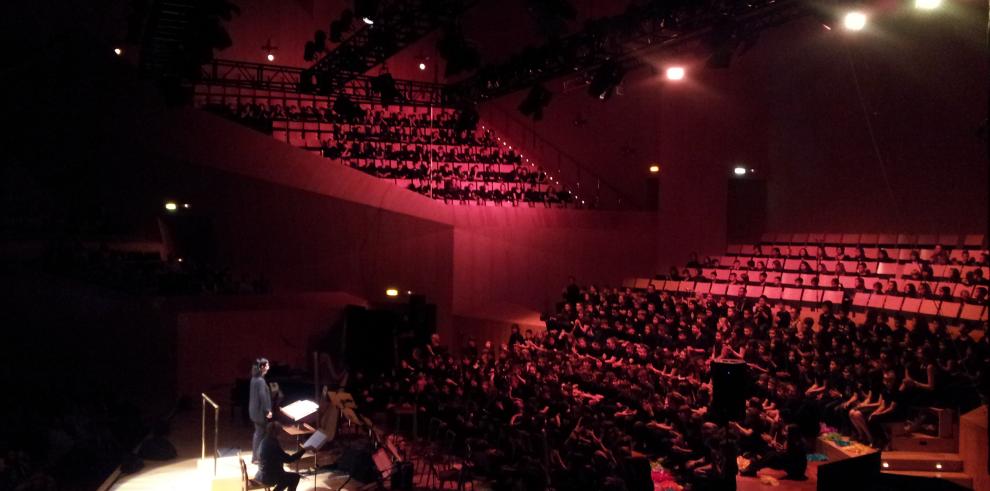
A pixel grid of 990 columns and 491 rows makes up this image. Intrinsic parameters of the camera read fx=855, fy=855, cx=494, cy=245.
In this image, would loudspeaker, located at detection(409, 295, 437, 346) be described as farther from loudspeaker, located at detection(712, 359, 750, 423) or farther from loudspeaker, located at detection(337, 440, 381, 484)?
loudspeaker, located at detection(712, 359, 750, 423)

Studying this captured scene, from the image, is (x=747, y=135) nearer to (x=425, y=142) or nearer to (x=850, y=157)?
(x=850, y=157)

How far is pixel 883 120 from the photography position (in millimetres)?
13328

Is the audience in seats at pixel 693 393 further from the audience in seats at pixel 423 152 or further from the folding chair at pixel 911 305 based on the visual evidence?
the audience in seats at pixel 423 152

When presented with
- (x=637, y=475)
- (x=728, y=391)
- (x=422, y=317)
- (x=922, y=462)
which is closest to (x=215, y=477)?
(x=637, y=475)

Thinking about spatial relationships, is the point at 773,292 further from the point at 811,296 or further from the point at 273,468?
the point at 273,468

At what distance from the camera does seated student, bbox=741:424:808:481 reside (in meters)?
7.96

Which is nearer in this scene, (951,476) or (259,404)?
(951,476)

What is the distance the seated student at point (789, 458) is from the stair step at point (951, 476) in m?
0.73

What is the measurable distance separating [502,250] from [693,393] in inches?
260

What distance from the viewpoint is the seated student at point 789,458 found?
7957 millimetres

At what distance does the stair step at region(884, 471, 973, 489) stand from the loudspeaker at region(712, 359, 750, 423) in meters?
1.48

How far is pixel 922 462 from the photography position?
7938 millimetres

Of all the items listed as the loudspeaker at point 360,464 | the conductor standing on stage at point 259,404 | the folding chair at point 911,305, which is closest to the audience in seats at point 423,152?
the folding chair at point 911,305

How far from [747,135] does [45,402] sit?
1218 centimetres
